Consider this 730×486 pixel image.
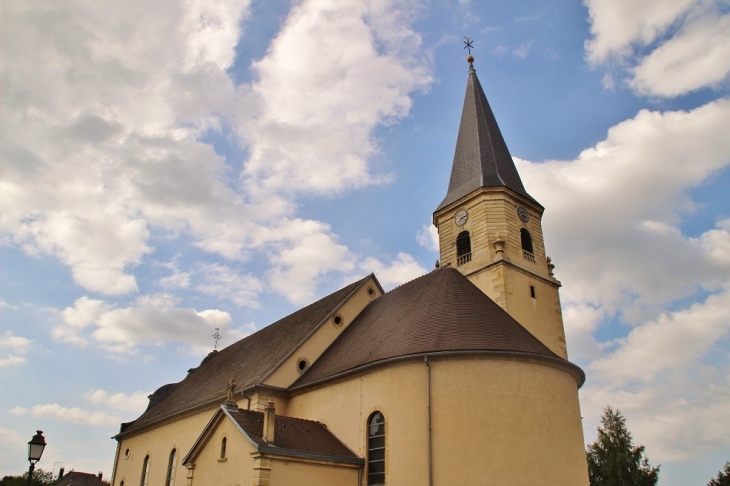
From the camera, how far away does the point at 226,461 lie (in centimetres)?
1484

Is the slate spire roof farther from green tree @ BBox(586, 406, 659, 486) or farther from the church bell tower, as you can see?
green tree @ BBox(586, 406, 659, 486)

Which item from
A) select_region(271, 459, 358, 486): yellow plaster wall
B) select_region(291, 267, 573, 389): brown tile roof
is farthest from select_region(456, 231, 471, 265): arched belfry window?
select_region(271, 459, 358, 486): yellow plaster wall

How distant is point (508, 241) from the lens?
22422 mm

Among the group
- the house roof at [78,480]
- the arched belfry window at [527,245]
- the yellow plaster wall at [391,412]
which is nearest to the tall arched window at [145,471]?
the yellow plaster wall at [391,412]

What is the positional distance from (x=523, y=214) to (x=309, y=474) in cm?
1465

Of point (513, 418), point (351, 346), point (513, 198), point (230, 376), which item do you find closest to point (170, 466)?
point (230, 376)

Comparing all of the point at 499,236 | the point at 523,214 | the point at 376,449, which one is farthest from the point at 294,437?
the point at 523,214

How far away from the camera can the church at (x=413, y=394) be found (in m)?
13.4

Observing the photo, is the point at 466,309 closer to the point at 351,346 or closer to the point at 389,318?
the point at 389,318

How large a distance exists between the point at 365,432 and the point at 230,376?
948 cm

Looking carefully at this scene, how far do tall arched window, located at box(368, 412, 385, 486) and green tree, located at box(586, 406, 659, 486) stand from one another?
2264cm

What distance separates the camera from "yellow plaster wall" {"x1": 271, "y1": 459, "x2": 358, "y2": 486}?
1355 centimetres

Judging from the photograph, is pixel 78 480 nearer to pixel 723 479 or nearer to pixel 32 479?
pixel 32 479

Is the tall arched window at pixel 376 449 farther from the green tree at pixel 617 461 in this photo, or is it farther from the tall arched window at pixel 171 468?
the green tree at pixel 617 461
